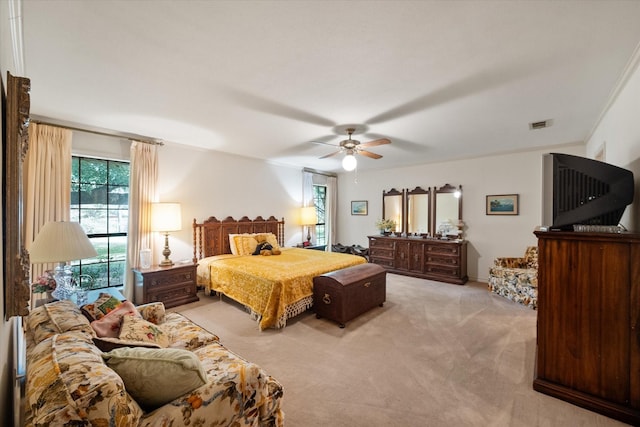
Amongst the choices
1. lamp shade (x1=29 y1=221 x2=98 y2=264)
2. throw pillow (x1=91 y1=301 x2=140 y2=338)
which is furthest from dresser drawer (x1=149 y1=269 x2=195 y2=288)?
throw pillow (x1=91 y1=301 x2=140 y2=338)

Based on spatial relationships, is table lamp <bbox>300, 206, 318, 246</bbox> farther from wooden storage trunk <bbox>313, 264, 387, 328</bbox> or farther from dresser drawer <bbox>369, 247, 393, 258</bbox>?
wooden storage trunk <bbox>313, 264, 387, 328</bbox>

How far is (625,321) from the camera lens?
181cm

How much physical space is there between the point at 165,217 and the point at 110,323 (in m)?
2.47

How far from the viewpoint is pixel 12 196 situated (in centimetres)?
112

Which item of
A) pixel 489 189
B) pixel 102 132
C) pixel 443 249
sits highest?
pixel 102 132

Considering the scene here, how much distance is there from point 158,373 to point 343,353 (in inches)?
74.7

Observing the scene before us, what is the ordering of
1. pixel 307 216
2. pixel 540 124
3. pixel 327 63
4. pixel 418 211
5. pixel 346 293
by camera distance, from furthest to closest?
pixel 307 216 < pixel 418 211 < pixel 540 124 < pixel 346 293 < pixel 327 63

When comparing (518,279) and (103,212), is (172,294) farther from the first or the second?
(518,279)

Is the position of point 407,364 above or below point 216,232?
below

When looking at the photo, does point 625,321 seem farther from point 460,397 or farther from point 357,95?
point 357,95

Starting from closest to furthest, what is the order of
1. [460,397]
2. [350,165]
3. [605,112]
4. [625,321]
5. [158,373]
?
[158,373] < [625,321] < [460,397] < [605,112] < [350,165]

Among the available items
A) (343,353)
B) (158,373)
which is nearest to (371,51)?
(158,373)

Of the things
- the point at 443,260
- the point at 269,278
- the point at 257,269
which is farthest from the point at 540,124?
the point at 257,269

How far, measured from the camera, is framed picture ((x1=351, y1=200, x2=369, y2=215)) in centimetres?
709
